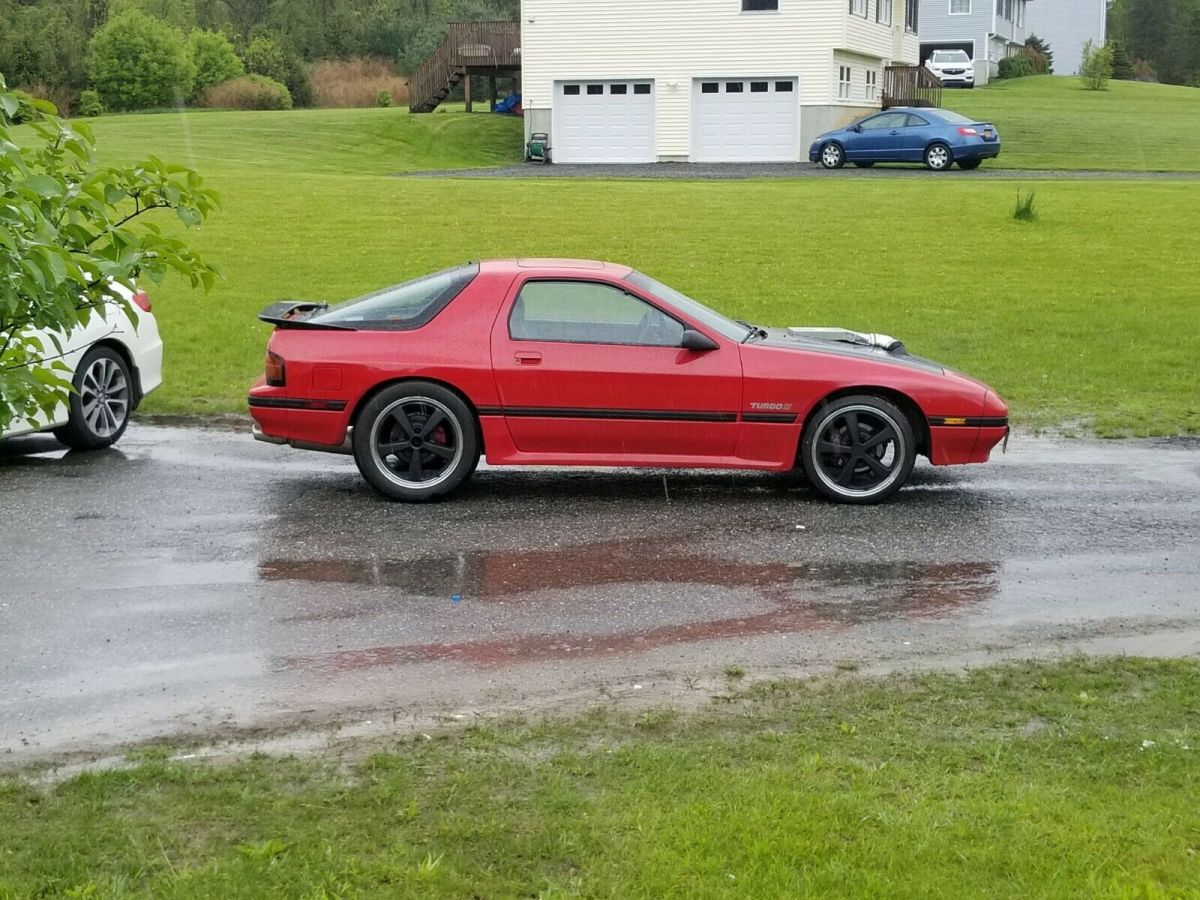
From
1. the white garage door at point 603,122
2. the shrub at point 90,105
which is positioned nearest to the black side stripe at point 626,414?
the white garage door at point 603,122

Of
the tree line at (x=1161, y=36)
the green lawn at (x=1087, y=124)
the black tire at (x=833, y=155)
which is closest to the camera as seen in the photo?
the black tire at (x=833, y=155)

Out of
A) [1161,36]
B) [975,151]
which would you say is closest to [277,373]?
[975,151]

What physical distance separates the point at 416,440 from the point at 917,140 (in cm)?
2845

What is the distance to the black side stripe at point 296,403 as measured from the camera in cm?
866

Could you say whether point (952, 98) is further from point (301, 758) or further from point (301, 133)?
point (301, 758)

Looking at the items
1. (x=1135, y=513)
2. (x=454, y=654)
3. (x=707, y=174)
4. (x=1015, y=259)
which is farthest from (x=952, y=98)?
(x=454, y=654)

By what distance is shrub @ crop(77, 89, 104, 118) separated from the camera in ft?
191

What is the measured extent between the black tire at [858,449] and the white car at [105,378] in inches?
184

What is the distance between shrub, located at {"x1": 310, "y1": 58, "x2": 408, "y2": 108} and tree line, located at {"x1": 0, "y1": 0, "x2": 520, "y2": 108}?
1112 millimetres

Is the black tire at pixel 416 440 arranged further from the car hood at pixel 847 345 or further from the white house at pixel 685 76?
the white house at pixel 685 76

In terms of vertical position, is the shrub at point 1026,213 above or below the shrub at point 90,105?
below

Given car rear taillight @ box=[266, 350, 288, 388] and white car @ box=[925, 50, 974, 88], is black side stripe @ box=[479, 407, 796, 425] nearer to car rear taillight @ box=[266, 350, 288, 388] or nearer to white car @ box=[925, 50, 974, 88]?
car rear taillight @ box=[266, 350, 288, 388]

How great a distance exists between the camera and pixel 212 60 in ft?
225

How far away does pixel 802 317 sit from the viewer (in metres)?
15.2
